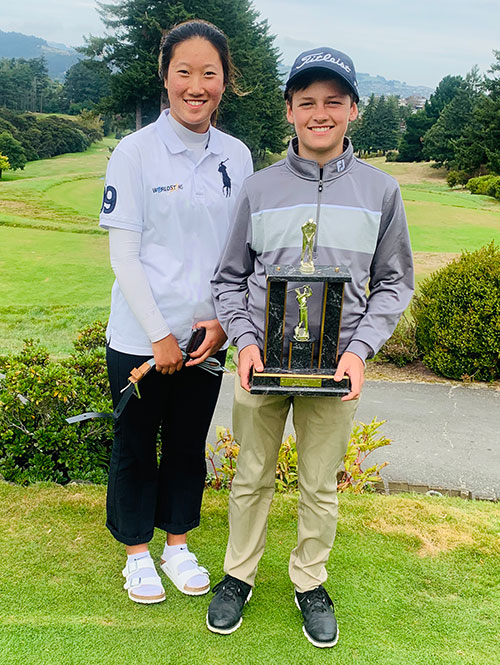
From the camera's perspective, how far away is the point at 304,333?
7.36 feet

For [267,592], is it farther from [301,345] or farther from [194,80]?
[194,80]

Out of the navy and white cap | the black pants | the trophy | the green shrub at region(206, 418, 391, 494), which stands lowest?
the green shrub at region(206, 418, 391, 494)

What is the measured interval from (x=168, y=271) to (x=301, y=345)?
56cm

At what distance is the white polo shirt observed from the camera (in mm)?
2252

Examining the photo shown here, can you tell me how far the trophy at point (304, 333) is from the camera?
6.96 ft

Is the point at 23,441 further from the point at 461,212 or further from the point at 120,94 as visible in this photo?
the point at 120,94

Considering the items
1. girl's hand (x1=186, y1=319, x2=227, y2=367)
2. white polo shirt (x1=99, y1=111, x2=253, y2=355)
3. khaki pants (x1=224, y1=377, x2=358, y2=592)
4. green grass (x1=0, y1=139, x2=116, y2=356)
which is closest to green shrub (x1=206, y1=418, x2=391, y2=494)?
khaki pants (x1=224, y1=377, x2=358, y2=592)

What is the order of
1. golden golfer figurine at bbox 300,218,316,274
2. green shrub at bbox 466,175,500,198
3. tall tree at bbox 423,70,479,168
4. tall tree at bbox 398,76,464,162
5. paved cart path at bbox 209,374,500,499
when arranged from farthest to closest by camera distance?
tall tree at bbox 398,76,464,162 → tall tree at bbox 423,70,479,168 → green shrub at bbox 466,175,500,198 → paved cart path at bbox 209,374,500,499 → golden golfer figurine at bbox 300,218,316,274

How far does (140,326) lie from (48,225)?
1252 cm

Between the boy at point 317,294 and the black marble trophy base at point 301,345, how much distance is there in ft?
0.16

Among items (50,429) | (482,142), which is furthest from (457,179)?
(50,429)

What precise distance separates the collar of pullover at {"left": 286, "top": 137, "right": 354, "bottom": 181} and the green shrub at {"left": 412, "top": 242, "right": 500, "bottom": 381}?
402 cm

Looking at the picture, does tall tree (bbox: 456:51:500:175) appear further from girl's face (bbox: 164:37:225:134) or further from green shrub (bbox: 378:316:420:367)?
girl's face (bbox: 164:37:225:134)

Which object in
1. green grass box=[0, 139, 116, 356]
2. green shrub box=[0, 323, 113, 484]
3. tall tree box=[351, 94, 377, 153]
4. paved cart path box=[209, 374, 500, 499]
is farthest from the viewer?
tall tree box=[351, 94, 377, 153]
